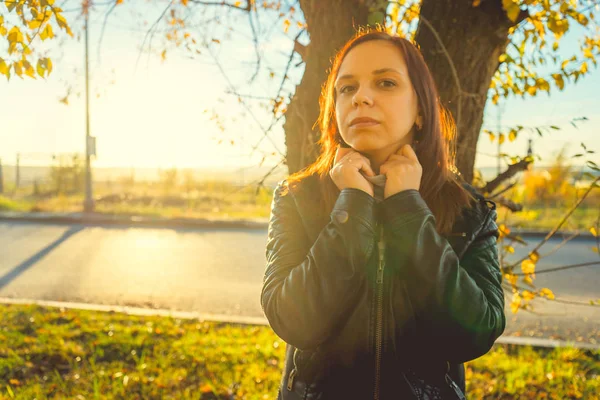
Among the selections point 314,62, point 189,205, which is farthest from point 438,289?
point 189,205

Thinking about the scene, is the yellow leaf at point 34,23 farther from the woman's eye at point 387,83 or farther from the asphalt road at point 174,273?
the asphalt road at point 174,273

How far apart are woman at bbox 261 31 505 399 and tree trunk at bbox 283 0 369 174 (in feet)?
2.60

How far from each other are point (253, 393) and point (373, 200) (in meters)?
2.26

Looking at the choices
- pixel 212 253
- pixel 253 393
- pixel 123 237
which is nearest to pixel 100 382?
pixel 253 393

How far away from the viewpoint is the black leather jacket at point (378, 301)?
1.24m

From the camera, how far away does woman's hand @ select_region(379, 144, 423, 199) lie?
4.49 ft

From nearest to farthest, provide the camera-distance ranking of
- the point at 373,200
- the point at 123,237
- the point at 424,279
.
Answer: the point at 424,279 < the point at 373,200 < the point at 123,237

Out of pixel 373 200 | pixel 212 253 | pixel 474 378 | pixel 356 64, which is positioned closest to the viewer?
pixel 373 200

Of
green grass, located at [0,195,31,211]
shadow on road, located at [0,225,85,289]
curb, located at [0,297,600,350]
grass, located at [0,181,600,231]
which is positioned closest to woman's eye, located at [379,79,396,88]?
curb, located at [0,297,600,350]

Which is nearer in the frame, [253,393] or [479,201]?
[479,201]

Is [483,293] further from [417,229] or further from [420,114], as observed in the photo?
[420,114]

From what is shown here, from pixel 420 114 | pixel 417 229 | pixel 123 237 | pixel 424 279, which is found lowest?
pixel 123 237

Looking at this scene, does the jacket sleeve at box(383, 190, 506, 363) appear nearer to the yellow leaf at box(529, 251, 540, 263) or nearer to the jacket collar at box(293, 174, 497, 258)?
the jacket collar at box(293, 174, 497, 258)

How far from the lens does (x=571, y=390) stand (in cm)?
318
